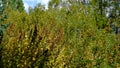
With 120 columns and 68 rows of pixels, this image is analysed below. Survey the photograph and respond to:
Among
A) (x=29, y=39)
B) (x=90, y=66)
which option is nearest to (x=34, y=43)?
(x=29, y=39)

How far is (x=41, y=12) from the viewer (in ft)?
110

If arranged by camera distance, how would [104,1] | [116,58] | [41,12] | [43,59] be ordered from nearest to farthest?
1. [43,59]
2. [116,58]
3. [41,12]
4. [104,1]

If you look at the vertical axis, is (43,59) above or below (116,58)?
above

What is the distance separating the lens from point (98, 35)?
56.7 feet

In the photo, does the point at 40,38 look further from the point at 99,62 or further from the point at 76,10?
the point at 76,10

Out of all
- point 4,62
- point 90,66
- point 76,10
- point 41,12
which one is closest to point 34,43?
point 4,62

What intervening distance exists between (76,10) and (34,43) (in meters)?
21.6

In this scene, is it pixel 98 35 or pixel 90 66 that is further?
pixel 98 35

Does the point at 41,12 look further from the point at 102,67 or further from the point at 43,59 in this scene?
the point at 43,59

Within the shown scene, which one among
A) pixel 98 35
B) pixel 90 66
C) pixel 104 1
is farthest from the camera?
pixel 104 1

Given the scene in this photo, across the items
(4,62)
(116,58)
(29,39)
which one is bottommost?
(116,58)

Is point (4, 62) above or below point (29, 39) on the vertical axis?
below

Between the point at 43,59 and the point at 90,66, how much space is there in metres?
3.96

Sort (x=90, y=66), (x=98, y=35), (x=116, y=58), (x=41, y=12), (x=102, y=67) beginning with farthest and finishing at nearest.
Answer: (x=41, y=12) < (x=98, y=35) < (x=116, y=58) < (x=102, y=67) < (x=90, y=66)
